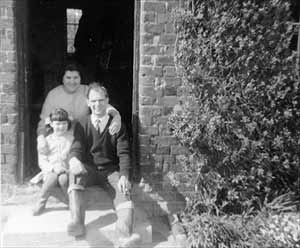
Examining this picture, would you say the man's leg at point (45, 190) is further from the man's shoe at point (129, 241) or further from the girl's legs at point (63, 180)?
the man's shoe at point (129, 241)

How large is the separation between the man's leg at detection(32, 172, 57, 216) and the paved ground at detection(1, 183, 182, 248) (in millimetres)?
59

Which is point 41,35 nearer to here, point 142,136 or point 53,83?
point 53,83

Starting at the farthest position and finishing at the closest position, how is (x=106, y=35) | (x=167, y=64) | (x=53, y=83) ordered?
(x=106, y=35) → (x=53, y=83) → (x=167, y=64)

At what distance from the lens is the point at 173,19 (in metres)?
3.96

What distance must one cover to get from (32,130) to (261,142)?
282 centimetres

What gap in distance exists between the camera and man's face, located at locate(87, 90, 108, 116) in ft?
12.7

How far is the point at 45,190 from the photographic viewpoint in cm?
390

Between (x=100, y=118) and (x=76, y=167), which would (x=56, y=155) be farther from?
(x=100, y=118)

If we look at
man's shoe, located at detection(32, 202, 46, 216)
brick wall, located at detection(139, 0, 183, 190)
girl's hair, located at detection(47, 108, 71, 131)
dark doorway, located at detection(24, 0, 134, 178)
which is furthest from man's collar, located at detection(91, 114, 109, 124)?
dark doorway, located at detection(24, 0, 134, 178)

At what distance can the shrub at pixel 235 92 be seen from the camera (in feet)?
12.3

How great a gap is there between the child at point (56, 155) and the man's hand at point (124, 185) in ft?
1.65

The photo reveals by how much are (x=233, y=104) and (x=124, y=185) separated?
119 centimetres

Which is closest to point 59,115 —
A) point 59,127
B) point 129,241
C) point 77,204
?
point 59,127

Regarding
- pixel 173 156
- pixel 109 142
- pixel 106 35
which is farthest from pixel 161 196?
pixel 106 35
